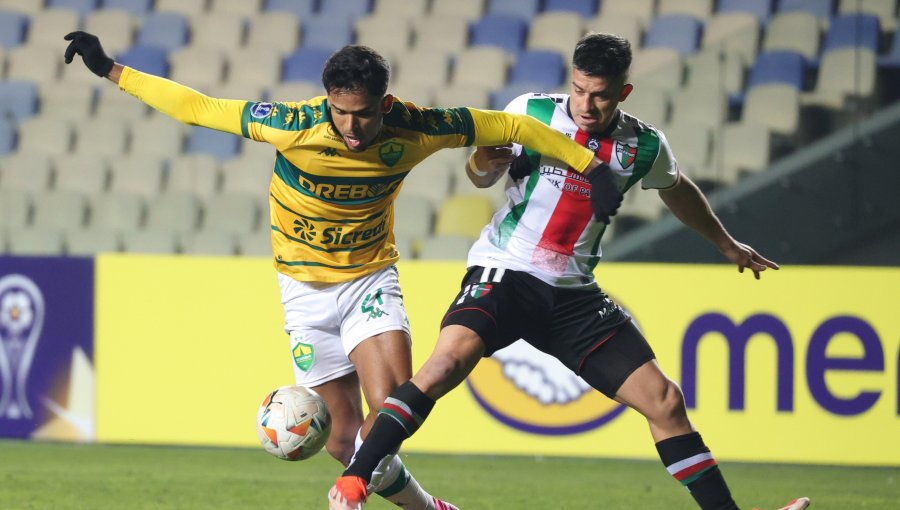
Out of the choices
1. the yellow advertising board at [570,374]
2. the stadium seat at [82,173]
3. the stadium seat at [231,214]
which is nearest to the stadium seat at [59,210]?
the stadium seat at [82,173]

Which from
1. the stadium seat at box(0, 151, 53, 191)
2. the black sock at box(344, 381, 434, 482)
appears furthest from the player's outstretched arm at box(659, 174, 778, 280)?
the stadium seat at box(0, 151, 53, 191)

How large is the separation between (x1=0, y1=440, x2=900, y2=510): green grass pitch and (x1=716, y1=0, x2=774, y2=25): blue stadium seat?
4.76 m

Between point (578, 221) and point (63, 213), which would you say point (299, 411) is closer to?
point (578, 221)

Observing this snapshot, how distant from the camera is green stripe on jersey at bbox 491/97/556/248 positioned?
5016 mm

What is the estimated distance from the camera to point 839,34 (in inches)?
379

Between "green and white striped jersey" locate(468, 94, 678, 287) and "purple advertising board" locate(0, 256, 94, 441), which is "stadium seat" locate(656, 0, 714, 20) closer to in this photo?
"purple advertising board" locate(0, 256, 94, 441)

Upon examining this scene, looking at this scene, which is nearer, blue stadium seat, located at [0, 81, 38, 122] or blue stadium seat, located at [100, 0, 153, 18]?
blue stadium seat, located at [0, 81, 38, 122]

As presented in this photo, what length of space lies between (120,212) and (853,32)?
5.93m

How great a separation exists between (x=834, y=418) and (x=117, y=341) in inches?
180

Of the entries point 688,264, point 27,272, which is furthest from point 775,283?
point 27,272

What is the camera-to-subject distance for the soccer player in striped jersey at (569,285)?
4711mm

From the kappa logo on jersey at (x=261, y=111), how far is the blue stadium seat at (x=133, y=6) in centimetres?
944

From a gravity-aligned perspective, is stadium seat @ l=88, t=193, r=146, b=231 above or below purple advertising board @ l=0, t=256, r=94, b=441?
above

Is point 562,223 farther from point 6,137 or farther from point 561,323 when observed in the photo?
point 6,137
